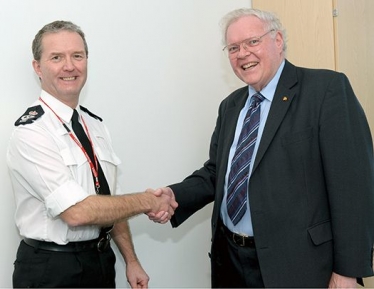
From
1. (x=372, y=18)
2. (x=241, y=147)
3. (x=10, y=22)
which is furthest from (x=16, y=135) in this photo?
(x=372, y=18)

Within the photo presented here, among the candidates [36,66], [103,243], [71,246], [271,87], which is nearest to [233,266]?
[103,243]

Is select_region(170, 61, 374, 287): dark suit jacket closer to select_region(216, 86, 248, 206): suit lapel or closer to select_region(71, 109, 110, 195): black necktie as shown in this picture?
select_region(216, 86, 248, 206): suit lapel

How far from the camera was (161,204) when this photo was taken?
2113 millimetres

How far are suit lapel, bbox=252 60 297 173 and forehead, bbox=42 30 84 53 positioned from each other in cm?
88

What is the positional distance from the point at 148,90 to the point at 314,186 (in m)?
1.13

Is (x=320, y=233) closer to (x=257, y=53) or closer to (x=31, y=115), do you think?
(x=257, y=53)

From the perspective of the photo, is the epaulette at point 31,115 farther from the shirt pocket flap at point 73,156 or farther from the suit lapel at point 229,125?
the suit lapel at point 229,125

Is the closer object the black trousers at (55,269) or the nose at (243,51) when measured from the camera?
the black trousers at (55,269)

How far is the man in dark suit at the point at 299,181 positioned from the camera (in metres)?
1.71

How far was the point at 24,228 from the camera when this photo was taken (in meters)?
1.83

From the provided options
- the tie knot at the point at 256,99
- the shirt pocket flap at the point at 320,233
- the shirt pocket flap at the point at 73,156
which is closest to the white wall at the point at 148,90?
the shirt pocket flap at the point at 73,156

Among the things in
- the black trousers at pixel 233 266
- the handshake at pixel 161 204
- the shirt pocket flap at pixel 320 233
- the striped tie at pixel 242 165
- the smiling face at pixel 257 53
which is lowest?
the black trousers at pixel 233 266

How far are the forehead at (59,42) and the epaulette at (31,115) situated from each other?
0.81 feet

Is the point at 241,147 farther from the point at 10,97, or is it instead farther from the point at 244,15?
the point at 10,97
